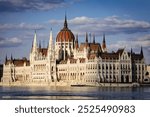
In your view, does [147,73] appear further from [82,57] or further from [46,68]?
[46,68]

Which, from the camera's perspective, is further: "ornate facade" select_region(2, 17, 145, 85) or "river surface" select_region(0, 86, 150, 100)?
"ornate facade" select_region(2, 17, 145, 85)

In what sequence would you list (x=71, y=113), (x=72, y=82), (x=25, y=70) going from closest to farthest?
1. (x=71, y=113)
2. (x=72, y=82)
3. (x=25, y=70)

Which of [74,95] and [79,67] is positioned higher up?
[79,67]

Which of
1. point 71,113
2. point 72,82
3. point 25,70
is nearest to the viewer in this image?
point 71,113

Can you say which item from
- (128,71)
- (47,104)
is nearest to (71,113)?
(47,104)

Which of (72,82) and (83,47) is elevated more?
(83,47)

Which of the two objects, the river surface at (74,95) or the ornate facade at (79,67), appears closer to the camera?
the river surface at (74,95)

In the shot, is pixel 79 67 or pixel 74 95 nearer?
pixel 74 95

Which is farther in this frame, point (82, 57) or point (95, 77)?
point (82, 57)
